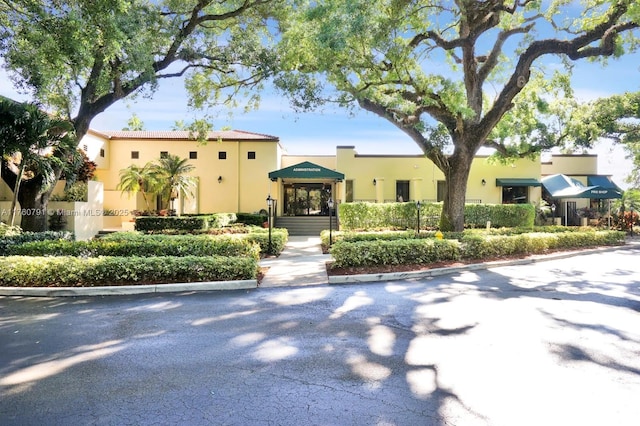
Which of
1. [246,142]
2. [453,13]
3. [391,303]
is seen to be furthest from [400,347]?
[246,142]

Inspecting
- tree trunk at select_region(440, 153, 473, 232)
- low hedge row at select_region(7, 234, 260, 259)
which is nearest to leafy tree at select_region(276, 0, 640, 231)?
tree trunk at select_region(440, 153, 473, 232)

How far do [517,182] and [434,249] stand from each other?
1638 cm

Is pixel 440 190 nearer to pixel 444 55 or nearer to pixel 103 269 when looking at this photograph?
pixel 444 55

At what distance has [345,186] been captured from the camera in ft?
79.7

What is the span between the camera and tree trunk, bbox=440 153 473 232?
14.8m

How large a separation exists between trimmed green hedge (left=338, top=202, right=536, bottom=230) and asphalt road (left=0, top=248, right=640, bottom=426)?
481 inches

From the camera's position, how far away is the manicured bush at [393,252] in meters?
9.55

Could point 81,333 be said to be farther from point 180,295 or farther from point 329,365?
point 329,365

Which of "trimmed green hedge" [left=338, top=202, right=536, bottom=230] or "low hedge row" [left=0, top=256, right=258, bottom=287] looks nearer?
"low hedge row" [left=0, top=256, right=258, bottom=287]

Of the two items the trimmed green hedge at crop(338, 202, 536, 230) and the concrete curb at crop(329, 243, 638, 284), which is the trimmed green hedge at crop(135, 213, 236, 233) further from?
the concrete curb at crop(329, 243, 638, 284)

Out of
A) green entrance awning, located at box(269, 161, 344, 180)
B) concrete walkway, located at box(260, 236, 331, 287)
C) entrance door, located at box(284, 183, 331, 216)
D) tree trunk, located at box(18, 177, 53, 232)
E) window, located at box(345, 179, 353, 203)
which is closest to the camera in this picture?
concrete walkway, located at box(260, 236, 331, 287)

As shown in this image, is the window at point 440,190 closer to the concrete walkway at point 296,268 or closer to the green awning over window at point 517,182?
the green awning over window at point 517,182

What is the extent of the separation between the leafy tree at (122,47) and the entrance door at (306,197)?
827 centimetres

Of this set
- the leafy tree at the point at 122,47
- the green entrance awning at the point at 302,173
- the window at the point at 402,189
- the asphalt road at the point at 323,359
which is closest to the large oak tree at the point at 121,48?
the leafy tree at the point at 122,47
